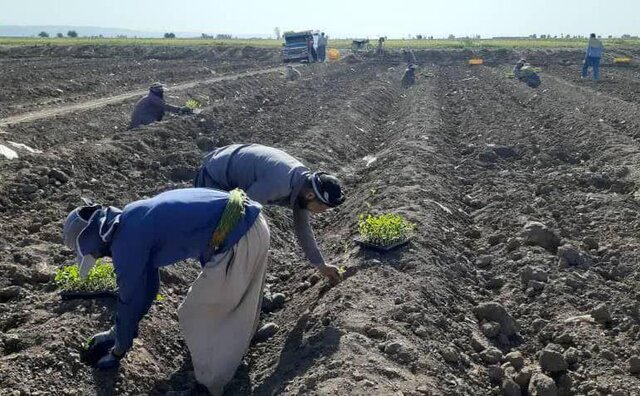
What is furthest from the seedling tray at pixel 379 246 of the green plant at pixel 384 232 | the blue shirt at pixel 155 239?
Result: the blue shirt at pixel 155 239

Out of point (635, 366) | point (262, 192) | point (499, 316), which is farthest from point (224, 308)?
point (635, 366)

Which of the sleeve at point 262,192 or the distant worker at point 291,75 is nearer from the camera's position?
the sleeve at point 262,192

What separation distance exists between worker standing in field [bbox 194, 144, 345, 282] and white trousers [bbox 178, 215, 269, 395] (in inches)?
13.9

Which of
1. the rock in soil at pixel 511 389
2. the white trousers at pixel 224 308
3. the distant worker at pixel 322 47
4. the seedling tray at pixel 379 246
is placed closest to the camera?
the white trousers at pixel 224 308

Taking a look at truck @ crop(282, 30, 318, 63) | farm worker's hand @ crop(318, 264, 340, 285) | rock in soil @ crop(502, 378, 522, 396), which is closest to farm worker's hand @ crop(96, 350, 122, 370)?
farm worker's hand @ crop(318, 264, 340, 285)

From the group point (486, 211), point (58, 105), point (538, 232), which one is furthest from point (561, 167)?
point (58, 105)

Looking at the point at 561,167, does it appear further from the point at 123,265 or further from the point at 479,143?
the point at 123,265

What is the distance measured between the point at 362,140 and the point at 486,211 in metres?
5.96

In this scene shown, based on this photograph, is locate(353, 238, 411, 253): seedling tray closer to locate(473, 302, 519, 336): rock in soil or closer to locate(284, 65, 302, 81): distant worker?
locate(473, 302, 519, 336): rock in soil

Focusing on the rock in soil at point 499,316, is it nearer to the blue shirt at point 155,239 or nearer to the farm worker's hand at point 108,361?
the blue shirt at point 155,239

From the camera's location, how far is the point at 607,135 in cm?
1329

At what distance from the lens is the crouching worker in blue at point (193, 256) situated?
13.9 feet

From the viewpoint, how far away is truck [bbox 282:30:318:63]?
3766 centimetres

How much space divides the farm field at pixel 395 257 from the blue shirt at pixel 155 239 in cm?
72
